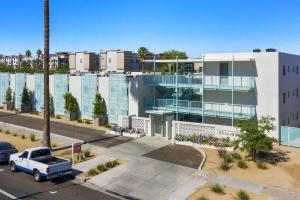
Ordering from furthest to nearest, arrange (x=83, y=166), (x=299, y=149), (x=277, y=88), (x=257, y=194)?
1. (x=277, y=88)
2. (x=299, y=149)
3. (x=83, y=166)
4. (x=257, y=194)

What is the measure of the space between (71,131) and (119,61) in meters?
55.8

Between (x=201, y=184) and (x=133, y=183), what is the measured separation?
433 centimetres

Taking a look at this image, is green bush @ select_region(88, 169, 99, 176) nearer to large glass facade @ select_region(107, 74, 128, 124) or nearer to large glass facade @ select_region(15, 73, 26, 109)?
large glass facade @ select_region(107, 74, 128, 124)

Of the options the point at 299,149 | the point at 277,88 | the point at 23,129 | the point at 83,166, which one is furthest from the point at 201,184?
the point at 23,129

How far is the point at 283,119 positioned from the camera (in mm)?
32938

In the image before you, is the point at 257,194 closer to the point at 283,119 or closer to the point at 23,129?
the point at 283,119

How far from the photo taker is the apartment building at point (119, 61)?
90.4 metres

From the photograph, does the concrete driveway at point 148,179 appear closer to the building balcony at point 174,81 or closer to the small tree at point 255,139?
the small tree at point 255,139

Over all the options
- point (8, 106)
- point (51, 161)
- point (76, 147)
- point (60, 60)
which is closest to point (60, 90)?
point (8, 106)

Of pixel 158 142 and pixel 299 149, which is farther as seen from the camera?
pixel 158 142

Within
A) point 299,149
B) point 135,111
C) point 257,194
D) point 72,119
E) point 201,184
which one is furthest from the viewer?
point 72,119

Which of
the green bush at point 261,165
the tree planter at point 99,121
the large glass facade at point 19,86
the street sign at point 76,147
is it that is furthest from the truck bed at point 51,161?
the large glass facade at point 19,86

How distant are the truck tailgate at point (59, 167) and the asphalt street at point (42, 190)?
951 mm

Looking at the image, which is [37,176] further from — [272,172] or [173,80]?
[173,80]
